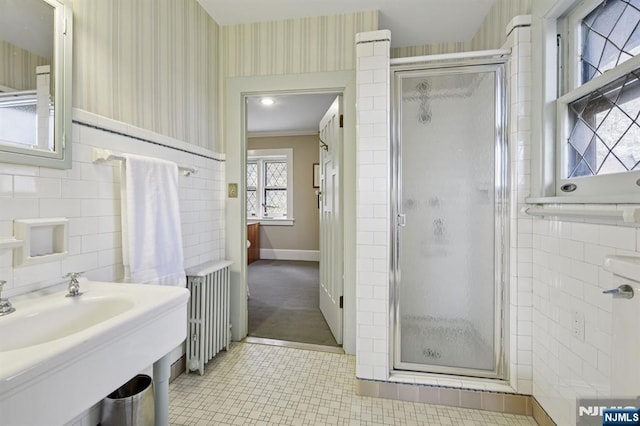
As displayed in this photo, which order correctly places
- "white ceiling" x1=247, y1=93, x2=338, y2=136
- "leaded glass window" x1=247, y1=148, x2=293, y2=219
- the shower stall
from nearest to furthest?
the shower stall, "white ceiling" x1=247, y1=93, x2=338, y2=136, "leaded glass window" x1=247, y1=148, x2=293, y2=219

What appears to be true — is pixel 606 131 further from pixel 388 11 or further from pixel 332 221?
pixel 332 221

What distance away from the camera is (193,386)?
6.00ft

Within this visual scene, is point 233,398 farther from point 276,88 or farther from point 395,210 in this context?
point 276,88

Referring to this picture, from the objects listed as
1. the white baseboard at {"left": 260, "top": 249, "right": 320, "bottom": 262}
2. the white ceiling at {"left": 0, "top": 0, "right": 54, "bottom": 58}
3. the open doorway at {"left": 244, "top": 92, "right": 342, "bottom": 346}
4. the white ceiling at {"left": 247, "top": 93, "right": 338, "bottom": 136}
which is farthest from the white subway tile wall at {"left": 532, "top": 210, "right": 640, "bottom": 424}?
the white baseboard at {"left": 260, "top": 249, "right": 320, "bottom": 262}

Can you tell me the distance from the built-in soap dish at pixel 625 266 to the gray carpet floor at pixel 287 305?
6.15 ft

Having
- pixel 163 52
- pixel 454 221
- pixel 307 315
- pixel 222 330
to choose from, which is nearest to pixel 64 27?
pixel 163 52

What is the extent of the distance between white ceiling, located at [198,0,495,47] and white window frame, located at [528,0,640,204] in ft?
2.86

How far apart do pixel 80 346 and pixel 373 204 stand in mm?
1408

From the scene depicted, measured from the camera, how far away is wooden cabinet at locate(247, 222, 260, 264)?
5461 mm

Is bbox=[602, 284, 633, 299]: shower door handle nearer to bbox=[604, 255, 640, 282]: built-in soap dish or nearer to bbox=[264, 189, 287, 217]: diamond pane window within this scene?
bbox=[604, 255, 640, 282]: built-in soap dish

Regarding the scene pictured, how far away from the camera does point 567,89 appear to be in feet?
4.69

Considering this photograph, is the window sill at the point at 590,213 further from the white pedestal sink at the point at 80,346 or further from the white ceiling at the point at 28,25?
the white ceiling at the point at 28,25

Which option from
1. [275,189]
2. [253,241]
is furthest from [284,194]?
[253,241]

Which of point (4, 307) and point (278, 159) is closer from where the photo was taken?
point (4, 307)
